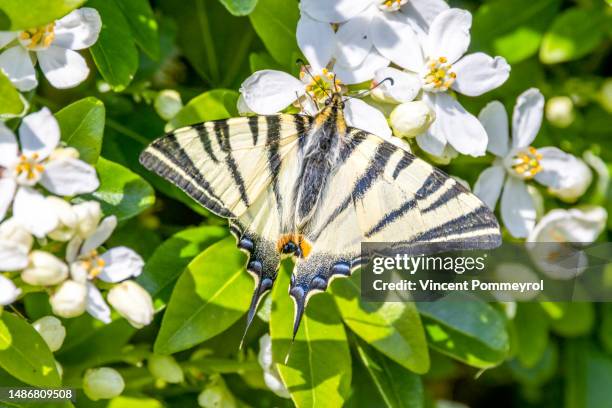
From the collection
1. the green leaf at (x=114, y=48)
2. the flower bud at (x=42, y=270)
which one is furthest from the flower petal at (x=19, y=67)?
the flower bud at (x=42, y=270)

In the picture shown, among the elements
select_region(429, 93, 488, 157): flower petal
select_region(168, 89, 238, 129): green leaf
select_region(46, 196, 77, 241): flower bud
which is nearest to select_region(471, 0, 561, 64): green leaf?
select_region(429, 93, 488, 157): flower petal

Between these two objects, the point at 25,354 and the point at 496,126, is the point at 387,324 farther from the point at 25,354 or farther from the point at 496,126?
the point at 25,354

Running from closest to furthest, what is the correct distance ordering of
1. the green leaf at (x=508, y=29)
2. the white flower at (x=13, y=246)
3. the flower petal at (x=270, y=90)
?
the white flower at (x=13, y=246)
the flower petal at (x=270, y=90)
the green leaf at (x=508, y=29)

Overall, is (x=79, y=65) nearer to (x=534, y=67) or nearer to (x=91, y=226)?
(x=91, y=226)

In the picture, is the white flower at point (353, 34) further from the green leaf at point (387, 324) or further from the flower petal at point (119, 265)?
the flower petal at point (119, 265)

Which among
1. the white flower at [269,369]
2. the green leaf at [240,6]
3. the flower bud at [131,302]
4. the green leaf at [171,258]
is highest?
the green leaf at [240,6]

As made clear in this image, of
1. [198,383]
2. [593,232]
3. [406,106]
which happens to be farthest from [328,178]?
[593,232]
